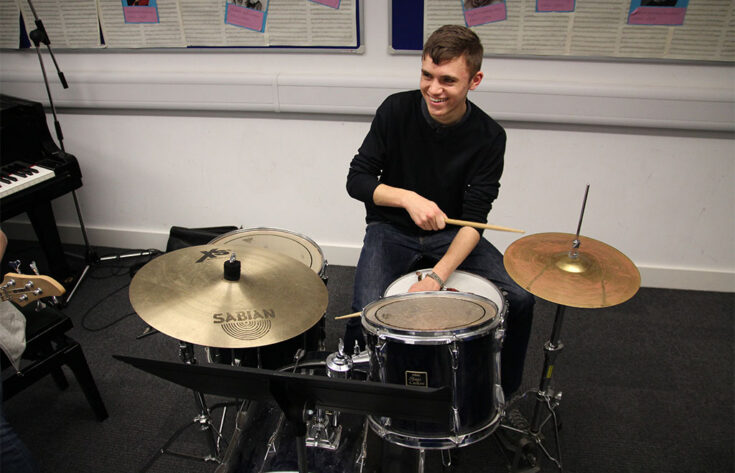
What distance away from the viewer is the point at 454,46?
1646 mm

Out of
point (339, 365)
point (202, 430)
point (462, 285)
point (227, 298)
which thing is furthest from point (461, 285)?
point (202, 430)

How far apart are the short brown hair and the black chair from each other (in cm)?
152

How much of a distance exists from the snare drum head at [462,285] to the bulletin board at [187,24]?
133 centimetres

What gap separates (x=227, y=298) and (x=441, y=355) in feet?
1.93

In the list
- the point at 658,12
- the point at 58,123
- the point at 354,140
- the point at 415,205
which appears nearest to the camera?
the point at 415,205

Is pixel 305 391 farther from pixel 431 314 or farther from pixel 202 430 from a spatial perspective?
pixel 202 430

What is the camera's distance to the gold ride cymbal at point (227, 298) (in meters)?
1.36

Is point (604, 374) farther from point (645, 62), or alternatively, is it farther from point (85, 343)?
point (85, 343)

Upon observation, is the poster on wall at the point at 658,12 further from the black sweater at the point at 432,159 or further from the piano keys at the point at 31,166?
the piano keys at the point at 31,166

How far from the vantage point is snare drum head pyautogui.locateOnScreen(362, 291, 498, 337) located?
137 cm

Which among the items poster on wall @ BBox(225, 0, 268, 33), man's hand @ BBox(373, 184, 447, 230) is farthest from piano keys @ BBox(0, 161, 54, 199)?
man's hand @ BBox(373, 184, 447, 230)

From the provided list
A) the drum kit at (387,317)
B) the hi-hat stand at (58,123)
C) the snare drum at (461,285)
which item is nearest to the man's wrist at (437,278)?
the snare drum at (461,285)

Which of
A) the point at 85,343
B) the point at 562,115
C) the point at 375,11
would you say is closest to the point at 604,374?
the point at 562,115

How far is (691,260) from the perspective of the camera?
2.79 metres
